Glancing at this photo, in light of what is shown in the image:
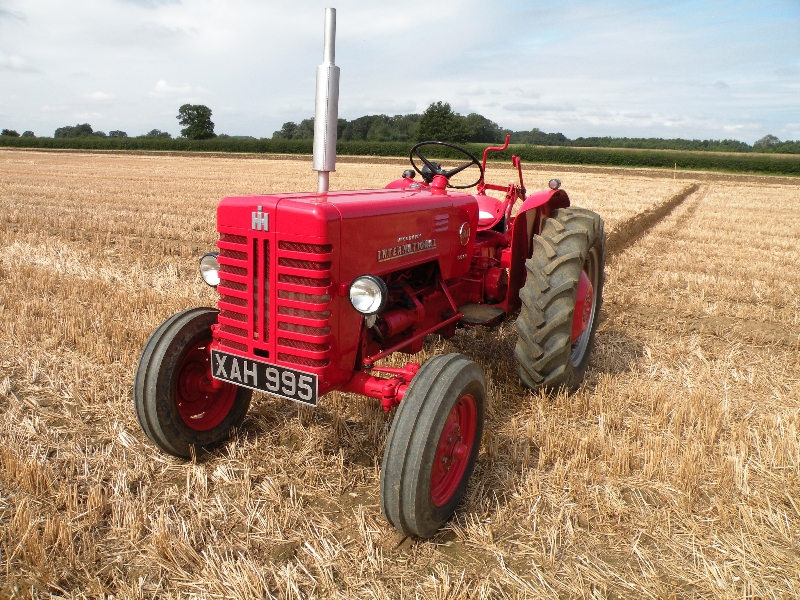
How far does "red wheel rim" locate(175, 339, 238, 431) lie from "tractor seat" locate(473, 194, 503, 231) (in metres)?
2.38

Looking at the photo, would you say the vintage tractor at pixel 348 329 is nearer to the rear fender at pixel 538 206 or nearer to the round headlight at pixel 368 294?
the round headlight at pixel 368 294

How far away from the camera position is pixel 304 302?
2.66 meters

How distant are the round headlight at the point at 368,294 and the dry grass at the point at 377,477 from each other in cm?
91

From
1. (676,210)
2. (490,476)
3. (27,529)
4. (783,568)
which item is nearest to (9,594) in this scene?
(27,529)

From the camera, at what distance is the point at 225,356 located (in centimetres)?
285

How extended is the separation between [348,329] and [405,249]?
2.03 ft

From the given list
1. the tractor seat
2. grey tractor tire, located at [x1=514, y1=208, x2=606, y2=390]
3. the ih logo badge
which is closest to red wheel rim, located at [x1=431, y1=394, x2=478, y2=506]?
grey tractor tire, located at [x1=514, y1=208, x2=606, y2=390]

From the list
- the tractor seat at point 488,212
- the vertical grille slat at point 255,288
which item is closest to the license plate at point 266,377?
the vertical grille slat at point 255,288

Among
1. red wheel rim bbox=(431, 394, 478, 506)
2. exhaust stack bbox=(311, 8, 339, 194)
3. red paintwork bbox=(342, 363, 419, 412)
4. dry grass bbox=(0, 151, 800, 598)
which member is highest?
exhaust stack bbox=(311, 8, 339, 194)

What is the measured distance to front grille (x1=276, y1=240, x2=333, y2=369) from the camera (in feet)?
8.60

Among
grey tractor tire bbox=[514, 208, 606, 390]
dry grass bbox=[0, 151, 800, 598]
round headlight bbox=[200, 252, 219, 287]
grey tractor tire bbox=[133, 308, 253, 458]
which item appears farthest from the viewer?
grey tractor tire bbox=[514, 208, 606, 390]

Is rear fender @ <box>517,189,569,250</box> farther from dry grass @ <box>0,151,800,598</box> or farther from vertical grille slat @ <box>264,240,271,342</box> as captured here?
vertical grille slat @ <box>264,240,271,342</box>

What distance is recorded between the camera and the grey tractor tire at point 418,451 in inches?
95.0

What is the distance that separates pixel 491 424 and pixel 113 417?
2.18m
